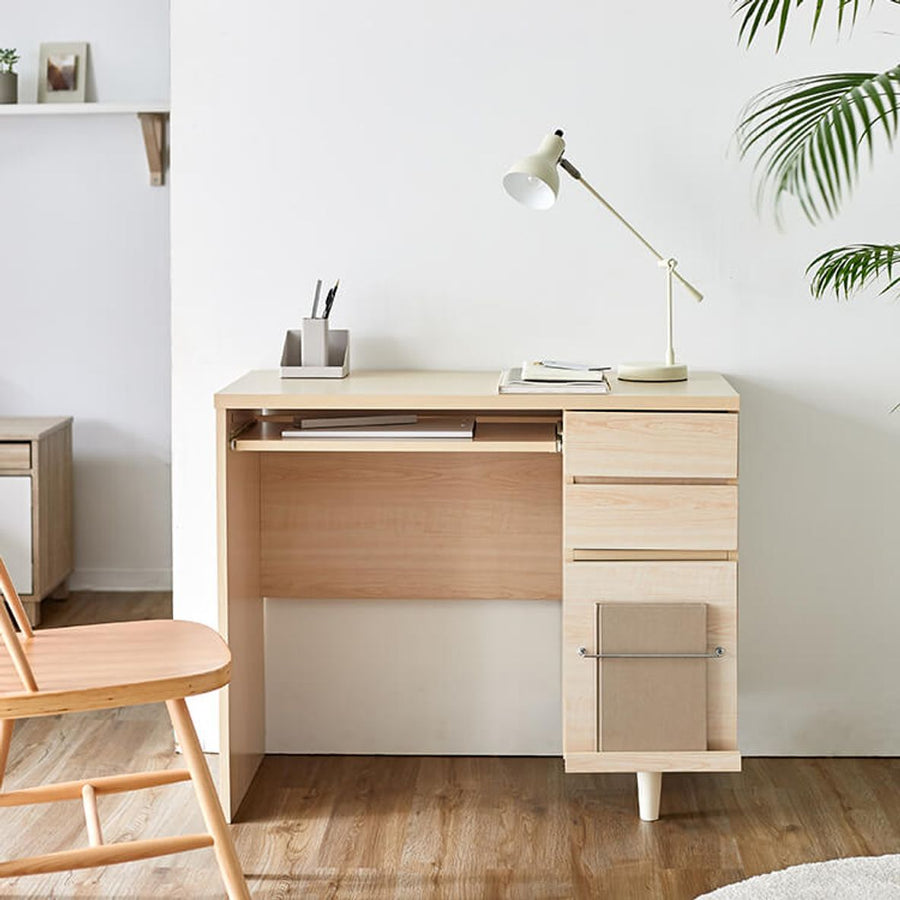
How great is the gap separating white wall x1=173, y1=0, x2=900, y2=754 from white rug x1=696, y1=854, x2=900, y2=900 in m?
0.78

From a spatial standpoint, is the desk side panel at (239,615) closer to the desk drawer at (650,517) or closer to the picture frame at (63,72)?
the desk drawer at (650,517)

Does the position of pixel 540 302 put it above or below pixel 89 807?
above

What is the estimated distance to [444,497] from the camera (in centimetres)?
299

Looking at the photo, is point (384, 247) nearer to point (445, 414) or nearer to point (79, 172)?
point (445, 414)

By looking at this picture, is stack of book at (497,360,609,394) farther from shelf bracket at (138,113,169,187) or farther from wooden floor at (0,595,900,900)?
shelf bracket at (138,113,169,187)

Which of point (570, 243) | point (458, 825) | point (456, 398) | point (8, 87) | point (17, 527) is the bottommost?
point (458, 825)

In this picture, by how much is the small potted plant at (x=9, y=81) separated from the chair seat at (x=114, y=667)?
241 centimetres

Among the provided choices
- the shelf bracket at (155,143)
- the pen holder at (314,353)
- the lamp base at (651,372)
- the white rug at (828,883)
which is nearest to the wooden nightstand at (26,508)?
the shelf bracket at (155,143)

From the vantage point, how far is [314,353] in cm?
286

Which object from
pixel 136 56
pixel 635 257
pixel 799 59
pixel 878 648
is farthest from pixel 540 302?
pixel 136 56

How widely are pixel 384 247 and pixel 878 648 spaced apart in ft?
4.66

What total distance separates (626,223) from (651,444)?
49 centimetres

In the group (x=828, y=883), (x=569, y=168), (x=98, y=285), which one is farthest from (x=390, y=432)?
(x=98, y=285)

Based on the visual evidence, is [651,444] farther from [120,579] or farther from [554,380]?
[120,579]
